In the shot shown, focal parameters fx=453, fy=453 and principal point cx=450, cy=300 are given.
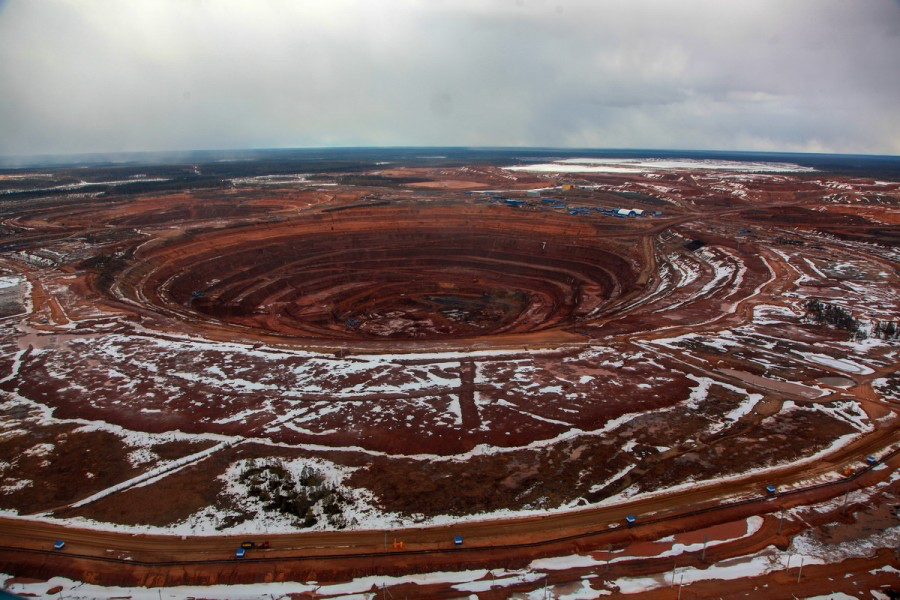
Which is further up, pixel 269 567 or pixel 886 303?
pixel 886 303

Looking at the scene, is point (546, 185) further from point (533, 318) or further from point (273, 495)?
point (273, 495)

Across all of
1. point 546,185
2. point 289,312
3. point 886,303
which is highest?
point 546,185

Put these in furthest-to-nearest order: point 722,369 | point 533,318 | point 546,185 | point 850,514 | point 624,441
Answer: point 546,185 < point 533,318 < point 722,369 < point 624,441 < point 850,514

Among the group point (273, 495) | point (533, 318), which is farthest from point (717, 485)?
point (533, 318)

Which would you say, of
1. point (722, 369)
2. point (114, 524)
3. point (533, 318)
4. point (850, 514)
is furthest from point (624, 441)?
point (533, 318)

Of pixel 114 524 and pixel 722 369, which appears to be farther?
pixel 722 369

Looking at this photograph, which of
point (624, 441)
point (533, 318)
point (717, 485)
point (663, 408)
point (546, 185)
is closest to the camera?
point (717, 485)
